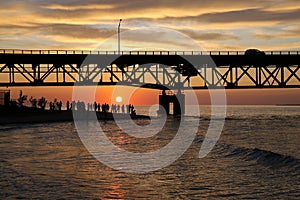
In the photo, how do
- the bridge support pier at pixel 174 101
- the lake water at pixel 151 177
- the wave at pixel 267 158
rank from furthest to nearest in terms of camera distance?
1. the bridge support pier at pixel 174 101
2. the wave at pixel 267 158
3. the lake water at pixel 151 177

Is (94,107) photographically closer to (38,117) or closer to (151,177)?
(38,117)

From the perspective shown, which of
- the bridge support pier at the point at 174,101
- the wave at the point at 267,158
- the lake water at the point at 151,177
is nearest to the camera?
the lake water at the point at 151,177

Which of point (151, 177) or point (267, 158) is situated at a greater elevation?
point (151, 177)

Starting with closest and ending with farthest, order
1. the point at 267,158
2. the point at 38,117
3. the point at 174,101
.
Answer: the point at 267,158 < the point at 38,117 < the point at 174,101

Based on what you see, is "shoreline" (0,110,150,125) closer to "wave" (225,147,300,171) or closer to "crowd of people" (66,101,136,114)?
"crowd of people" (66,101,136,114)

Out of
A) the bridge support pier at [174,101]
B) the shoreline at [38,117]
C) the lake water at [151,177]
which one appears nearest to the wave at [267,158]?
the lake water at [151,177]


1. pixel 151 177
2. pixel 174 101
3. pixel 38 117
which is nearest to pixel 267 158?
pixel 151 177

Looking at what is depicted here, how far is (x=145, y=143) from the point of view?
42875mm

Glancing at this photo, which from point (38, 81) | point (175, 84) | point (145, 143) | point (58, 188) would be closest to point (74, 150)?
point (145, 143)

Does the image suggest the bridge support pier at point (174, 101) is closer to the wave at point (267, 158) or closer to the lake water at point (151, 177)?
the wave at point (267, 158)

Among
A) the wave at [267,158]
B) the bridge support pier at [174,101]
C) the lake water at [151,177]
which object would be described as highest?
the bridge support pier at [174,101]

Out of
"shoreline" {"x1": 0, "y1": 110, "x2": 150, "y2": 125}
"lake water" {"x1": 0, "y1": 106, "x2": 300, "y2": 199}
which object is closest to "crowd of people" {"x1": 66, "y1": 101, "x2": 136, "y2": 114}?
"shoreline" {"x1": 0, "y1": 110, "x2": 150, "y2": 125}

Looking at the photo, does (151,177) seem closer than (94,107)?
Yes

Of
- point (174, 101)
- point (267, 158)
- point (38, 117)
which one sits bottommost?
point (267, 158)
